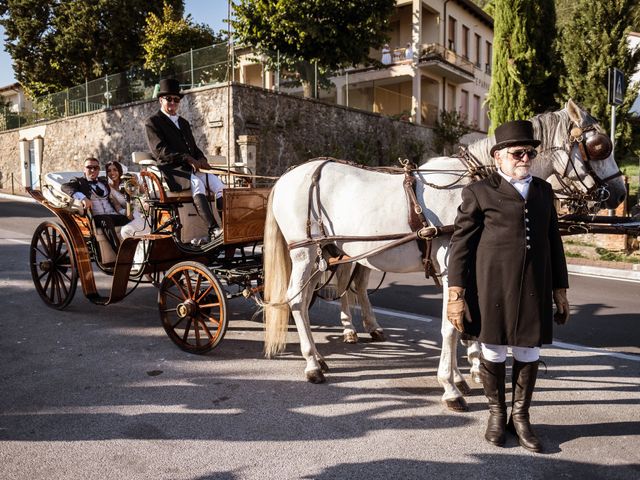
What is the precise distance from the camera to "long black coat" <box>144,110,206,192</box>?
530 centimetres

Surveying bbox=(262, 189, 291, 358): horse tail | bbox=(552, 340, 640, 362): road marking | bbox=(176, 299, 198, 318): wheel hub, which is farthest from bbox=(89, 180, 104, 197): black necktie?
bbox=(552, 340, 640, 362): road marking

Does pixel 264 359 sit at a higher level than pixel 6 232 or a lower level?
lower

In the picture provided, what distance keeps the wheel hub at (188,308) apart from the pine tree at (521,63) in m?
Answer: 14.8

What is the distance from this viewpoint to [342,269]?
512 cm

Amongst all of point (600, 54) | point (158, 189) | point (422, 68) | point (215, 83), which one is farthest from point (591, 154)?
point (422, 68)

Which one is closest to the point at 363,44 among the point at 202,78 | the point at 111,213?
the point at 202,78

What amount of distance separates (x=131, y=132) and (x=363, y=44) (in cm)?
957

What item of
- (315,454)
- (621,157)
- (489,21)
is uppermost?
(489,21)

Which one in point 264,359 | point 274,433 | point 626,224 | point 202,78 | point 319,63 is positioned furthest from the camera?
point 319,63

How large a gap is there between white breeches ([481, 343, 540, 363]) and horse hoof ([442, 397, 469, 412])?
558 mm

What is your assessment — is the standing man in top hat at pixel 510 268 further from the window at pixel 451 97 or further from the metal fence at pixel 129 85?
the window at pixel 451 97

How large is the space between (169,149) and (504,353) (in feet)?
12.7

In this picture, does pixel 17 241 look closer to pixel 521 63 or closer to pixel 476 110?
pixel 521 63

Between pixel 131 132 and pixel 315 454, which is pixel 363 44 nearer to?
pixel 131 132
